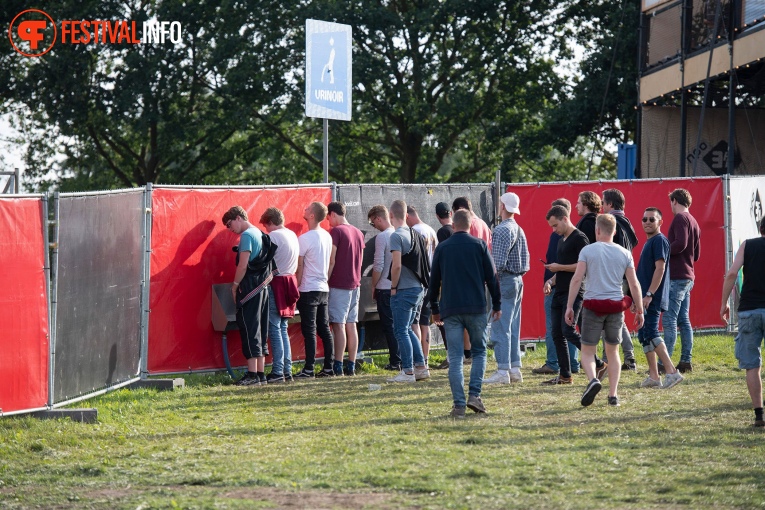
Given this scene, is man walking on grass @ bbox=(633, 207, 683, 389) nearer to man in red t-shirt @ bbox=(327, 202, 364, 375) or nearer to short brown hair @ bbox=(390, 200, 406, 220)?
short brown hair @ bbox=(390, 200, 406, 220)

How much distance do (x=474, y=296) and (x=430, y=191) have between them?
511 centimetres

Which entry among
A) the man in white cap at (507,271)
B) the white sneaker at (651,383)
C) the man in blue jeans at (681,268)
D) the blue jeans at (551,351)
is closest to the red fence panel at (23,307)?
the man in white cap at (507,271)

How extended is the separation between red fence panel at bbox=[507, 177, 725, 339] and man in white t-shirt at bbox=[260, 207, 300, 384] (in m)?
4.26

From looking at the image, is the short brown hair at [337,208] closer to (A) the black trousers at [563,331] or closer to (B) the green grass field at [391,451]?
(B) the green grass field at [391,451]

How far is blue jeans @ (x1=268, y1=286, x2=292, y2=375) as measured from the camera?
37.9 ft

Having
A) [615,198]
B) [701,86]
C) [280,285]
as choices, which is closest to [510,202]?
[615,198]

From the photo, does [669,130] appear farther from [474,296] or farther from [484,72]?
[474,296]

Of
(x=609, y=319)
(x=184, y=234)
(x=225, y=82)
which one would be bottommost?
(x=609, y=319)

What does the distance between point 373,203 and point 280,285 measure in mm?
2264

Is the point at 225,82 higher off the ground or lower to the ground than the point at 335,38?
higher

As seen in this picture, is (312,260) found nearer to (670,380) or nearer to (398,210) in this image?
(398,210)

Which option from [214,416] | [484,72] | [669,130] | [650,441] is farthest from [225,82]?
[650,441]

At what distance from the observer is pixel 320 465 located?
691 centimetres

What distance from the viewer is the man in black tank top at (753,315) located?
27.0 ft
